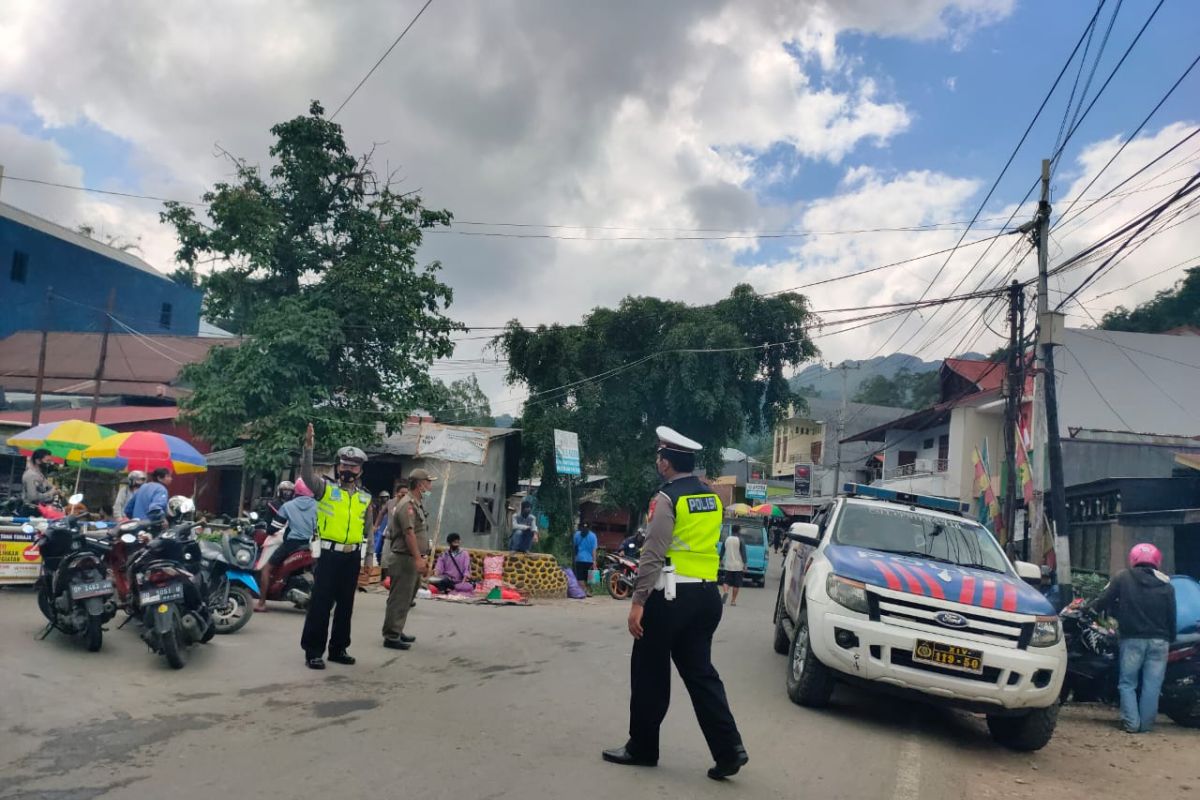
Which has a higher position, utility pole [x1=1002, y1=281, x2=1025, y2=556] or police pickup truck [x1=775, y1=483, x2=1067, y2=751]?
utility pole [x1=1002, y1=281, x2=1025, y2=556]

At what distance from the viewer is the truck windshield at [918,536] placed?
8141mm

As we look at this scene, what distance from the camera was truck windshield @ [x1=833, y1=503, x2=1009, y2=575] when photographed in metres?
8.14

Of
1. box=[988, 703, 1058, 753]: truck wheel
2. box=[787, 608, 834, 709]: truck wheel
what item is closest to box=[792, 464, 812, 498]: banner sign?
box=[787, 608, 834, 709]: truck wheel

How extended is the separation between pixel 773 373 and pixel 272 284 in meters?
19.1

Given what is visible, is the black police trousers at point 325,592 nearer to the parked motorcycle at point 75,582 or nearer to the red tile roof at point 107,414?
the parked motorcycle at point 75,582

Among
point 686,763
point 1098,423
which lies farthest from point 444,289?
point 1098,423

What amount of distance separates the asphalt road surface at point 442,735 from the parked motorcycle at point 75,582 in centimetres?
22

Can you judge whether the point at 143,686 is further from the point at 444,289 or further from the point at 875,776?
the point at 444,289

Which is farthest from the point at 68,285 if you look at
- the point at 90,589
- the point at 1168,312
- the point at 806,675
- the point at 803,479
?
the point at 1168,312

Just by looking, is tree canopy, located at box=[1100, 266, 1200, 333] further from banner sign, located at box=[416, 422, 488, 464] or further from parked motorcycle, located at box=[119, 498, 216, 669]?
parked motorcycle, located at box=[119, 498, 216, 669]

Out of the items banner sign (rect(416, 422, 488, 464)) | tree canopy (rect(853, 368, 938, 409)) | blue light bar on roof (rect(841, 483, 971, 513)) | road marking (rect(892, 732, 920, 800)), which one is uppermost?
tree canopy (rect(853, 368, 938, 409))

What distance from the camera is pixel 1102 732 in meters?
8.34

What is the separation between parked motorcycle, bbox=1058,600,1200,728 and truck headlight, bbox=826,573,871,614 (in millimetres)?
2960

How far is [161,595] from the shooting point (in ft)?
24.6
